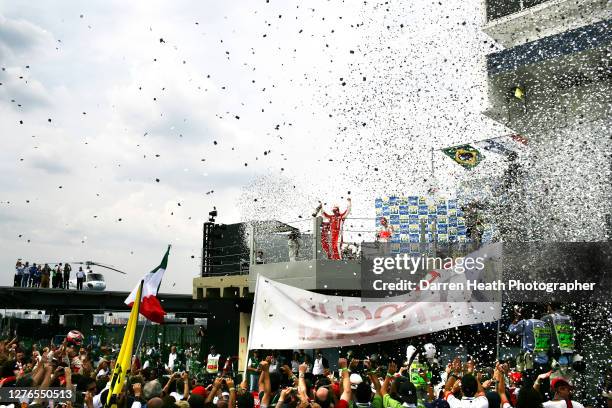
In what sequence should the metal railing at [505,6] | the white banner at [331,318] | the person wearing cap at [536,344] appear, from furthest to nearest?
the metal railing at [505,6]
the person wearing cap at [536,344]
the white banner at [331,318]

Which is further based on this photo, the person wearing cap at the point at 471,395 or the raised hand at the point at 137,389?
the raised hand at the point at 137,389

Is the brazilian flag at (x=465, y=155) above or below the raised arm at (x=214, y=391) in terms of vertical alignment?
above

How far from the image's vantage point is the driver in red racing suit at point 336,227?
56.9 ft

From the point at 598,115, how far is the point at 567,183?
91.4 inches

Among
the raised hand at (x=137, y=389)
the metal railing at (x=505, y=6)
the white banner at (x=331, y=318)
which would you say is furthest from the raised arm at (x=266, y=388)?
the metal railing at (x=505, y=6)

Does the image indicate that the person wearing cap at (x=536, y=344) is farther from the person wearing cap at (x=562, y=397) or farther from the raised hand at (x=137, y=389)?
the raised hand at (x=137, y=389)

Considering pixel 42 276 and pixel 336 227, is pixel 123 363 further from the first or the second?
pixel 42 276

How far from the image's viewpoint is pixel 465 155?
20812 mm

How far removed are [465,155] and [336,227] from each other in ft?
20.0

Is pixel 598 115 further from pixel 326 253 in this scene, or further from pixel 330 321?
pixel 330 321

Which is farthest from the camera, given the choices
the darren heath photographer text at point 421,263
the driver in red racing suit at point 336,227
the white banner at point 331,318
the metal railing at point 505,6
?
the metal railing at point 505,6

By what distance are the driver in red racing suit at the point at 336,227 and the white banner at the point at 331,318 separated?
6127 millimetres

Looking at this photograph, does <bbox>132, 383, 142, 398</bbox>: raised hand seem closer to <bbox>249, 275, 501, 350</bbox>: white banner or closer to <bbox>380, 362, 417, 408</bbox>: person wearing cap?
<bbox>249, 275, 501, 350</bbox>: white banner

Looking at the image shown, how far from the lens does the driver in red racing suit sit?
1734 centimetres
